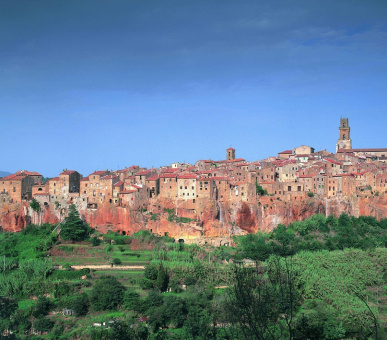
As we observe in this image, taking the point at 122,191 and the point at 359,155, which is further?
the point at 359,155

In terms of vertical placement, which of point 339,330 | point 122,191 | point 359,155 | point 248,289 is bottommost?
point 339,330

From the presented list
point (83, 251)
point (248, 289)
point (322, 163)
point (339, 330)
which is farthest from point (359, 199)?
point (248, 289)

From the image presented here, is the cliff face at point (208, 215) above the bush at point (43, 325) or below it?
above

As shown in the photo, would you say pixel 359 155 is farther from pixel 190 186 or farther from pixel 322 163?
pixel 190 186

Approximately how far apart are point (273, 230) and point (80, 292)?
1856 cm

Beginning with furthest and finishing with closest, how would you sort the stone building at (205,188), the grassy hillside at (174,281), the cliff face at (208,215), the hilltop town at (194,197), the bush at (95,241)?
the stone building at (205,188)
the hilltop town at (194,197)
the cliff face at (208,215)
the bush at (95,241)
the grassy hillside at (174,281)

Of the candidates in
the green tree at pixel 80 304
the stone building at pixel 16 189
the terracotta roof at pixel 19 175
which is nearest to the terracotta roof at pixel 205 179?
the stone building at pixel 16 189

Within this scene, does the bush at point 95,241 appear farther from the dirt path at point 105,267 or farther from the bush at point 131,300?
the bush at point 131,300

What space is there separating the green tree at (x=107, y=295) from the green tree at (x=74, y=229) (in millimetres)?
9757

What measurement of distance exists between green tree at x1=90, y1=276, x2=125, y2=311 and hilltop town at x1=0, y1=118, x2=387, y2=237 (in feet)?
35.4

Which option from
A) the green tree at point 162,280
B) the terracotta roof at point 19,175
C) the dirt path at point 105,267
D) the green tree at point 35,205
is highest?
the terracotta roof at point 19,175

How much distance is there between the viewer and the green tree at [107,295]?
3581cm

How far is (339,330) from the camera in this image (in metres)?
30.4

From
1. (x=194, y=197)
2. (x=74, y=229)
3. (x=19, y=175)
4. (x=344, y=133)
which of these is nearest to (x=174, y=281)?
(x=194, y=197)
